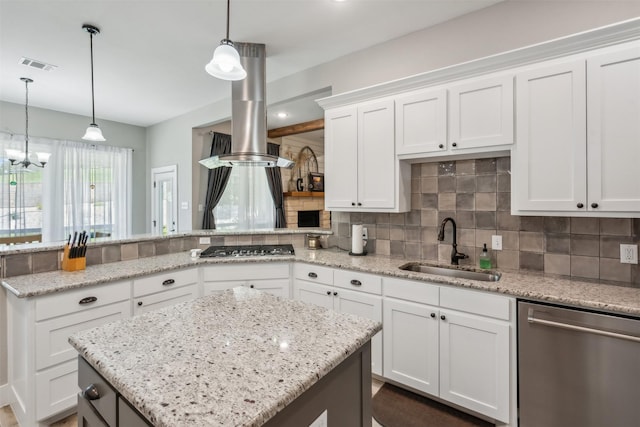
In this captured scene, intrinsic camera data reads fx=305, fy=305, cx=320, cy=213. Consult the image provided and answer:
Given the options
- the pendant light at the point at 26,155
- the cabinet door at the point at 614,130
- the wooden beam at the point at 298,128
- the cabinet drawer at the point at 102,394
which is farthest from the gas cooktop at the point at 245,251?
the pendant light at the point at 26,155

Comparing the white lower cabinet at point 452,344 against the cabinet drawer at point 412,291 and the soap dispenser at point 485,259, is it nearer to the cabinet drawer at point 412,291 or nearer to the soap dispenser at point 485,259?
the cabinet drawer at point 412,291

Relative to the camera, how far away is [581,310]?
1594 millimetres

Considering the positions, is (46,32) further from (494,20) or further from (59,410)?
(494,20)

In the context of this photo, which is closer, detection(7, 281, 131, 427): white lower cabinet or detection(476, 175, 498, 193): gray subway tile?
detection(7, 281, 131, 427): white lower cabinet

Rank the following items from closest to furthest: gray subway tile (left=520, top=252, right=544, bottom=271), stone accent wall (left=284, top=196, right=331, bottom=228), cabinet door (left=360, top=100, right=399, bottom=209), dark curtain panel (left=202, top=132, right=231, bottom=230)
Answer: gray subway tile (left=520, top=252, right=544, bottom=271) < cabinet door (left=360, top=100, right=399, bottom=209) < dark curtain panel (left=202, top=132, right=231, bottom=230) < stone accent wall (left=284, top=196, right=331, bottom=228)

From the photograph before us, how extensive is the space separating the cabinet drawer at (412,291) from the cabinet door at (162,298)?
1641mm

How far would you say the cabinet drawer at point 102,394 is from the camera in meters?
0.90

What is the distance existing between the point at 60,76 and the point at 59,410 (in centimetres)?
365

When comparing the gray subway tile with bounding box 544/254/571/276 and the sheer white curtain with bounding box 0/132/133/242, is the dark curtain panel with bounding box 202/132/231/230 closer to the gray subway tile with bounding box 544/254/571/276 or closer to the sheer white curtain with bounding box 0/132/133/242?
the sheer white curtain with bounding box 0/132/133/242

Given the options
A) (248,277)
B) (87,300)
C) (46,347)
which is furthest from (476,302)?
(46,347)

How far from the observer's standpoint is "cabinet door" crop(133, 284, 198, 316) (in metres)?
2.31

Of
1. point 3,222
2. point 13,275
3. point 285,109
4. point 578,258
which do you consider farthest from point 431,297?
point 3,222

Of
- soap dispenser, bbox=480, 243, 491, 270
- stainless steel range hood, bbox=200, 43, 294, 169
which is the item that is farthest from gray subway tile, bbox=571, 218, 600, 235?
stainless steel range hood, bbox=200, 43, 294, 169

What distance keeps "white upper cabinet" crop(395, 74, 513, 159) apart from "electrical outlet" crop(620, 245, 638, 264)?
944 mm
